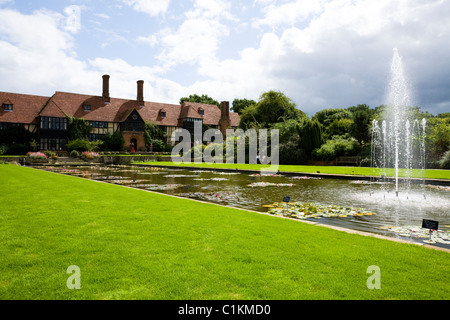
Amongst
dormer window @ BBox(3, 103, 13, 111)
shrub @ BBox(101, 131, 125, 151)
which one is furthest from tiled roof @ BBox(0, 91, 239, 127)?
shrub @ BBox(101, 131, 125, 151)

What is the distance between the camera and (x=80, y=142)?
48.5 meters

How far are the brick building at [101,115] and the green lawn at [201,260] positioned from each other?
49.9 m

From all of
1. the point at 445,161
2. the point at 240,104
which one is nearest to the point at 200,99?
the point at 240,104

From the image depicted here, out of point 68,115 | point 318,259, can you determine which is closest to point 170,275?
point 318,259

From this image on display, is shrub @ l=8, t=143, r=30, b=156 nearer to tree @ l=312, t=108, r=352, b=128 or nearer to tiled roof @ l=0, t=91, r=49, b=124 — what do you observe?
tiled roof @ l=0, t=91, r=49, b=124

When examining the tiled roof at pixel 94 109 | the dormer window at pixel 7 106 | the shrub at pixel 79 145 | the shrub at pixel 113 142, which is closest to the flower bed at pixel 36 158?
the shrub at pixel 79 145

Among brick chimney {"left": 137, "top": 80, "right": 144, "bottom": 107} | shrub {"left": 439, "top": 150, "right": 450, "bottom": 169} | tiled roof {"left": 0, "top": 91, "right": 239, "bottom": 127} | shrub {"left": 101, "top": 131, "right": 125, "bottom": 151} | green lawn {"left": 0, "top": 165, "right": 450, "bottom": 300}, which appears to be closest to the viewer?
green lawn {"left": 0, "top": 165, "right": 450, "bottom": 300}

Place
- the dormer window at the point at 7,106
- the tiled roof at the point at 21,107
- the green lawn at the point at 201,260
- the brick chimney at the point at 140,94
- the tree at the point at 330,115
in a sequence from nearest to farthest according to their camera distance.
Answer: the green lawn at the point at 201,260 → the tiled roof at the point at 21,107 → the dormer window at the point at 7,106 → the tree at the point at 330,115 → the brick chimney at the point at 140,94

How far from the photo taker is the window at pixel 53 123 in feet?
162

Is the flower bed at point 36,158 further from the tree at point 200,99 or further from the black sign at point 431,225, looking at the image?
the tree at point 200,99

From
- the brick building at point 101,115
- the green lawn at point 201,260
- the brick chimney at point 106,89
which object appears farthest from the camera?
the brick chimney at point 106,89

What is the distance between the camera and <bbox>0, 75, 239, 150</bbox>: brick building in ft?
162
